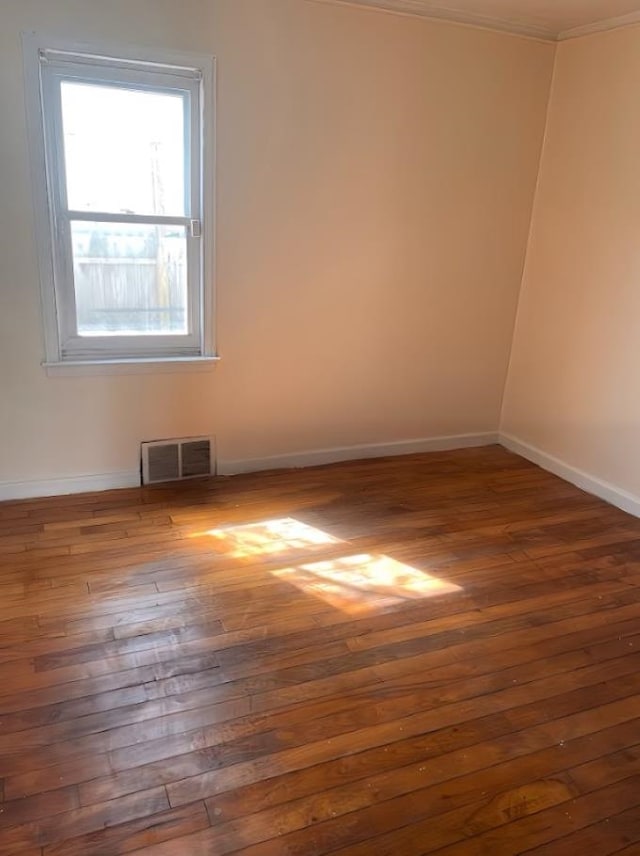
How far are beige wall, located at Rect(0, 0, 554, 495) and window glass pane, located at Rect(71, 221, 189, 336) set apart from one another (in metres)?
0.21

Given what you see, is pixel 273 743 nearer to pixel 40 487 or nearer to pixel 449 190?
pixel 40 487

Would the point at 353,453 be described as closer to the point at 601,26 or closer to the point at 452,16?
the point at 452,16

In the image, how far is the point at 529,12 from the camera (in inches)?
129

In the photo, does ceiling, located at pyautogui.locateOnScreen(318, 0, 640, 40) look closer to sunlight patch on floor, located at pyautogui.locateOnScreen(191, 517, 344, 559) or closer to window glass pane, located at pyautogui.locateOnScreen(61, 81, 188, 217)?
window glass pane, located at pyautogui.locateOnScreen(61, 81, 188, 217)

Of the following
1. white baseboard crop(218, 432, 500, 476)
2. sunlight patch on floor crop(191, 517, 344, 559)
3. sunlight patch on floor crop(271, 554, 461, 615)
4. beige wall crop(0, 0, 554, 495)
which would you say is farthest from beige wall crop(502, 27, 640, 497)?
sunlight patch on floor crop(191, 517, 344, 559)

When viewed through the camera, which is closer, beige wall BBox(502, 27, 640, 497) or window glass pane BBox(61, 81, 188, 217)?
window glass pane BBox(61, 81, 188, 217)

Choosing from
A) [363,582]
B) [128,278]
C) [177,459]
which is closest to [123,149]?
[128,278]

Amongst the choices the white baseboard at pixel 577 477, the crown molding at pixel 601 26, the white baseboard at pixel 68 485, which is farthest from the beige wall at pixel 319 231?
the white baseboard at pixel 577 477

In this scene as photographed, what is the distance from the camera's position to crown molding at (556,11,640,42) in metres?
3.19

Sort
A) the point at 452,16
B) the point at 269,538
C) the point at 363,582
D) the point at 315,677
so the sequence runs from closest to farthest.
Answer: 1. the point at 315,677
2. the point at 363,582
3. the point at 269,538
4. the point at 452,16

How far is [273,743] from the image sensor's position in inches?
74.7

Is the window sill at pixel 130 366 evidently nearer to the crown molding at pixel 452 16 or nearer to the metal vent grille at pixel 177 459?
the metal vent grille at pixel 177 459

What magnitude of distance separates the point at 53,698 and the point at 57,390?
1.65m

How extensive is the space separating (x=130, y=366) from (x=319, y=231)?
123 cm
